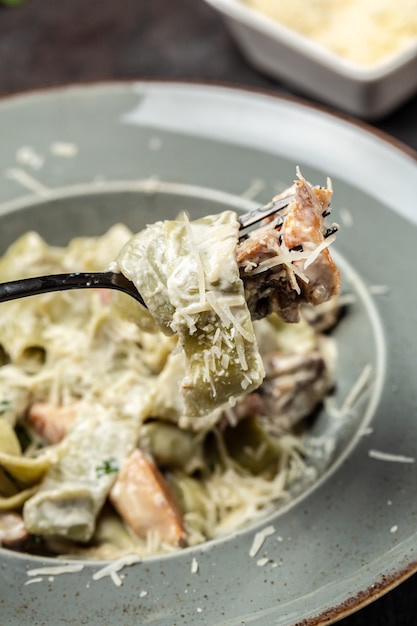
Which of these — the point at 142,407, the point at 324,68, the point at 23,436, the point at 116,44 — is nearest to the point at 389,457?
the point at 142,407

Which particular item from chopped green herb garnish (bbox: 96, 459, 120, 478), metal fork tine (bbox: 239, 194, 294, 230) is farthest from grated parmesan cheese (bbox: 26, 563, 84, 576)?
metal fork tine (bbox: 239, 194, 294, 230)

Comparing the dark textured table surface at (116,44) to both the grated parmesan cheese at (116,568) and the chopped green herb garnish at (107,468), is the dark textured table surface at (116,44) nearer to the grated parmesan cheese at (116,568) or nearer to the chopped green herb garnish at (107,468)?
the chopped green herb garnish at (107,468)

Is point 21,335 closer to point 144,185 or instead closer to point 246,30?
point 144,185

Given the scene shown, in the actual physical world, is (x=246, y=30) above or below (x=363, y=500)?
above

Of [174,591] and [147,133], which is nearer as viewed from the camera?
[174,591]

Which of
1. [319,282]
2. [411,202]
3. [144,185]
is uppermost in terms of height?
[144,185]

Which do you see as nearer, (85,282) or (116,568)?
(85,282)

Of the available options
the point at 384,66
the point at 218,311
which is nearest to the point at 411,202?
the point at 384,66

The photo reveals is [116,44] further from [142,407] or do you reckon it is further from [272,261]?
[272,261]
